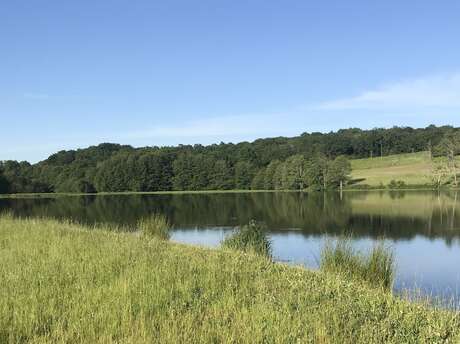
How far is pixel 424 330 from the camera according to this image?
4.79 metres

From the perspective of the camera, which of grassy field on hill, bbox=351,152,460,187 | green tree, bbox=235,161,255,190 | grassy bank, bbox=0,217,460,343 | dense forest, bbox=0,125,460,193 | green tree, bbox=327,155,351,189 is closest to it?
grassy bank, bbox=0,217,460,343

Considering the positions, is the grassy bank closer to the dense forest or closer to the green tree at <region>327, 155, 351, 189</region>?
the green tree at <region>327, 155, 351, 189</region>

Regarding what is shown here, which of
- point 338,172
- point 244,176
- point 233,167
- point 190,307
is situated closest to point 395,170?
point 338,172

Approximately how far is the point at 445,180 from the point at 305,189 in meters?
23.2

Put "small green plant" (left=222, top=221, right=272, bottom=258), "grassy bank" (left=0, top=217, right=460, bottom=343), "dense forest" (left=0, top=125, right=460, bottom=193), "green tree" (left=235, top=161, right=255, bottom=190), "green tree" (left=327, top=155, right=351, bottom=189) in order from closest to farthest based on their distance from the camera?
"grassy bank" (left=0, top=217, right=460, bottom=343) < "small green plant" (left=222, top=221, right=272, bottom=258) < "green tree" (left=327, top=155, right=351, bottom=189) < "dense forest" (left=0, top=125, right=460, bottom=193) < "green tree" (left=235, top=161, right=255, bottom=190)

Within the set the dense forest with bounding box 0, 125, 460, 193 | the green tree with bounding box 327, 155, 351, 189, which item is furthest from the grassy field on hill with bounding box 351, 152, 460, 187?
the dense forest with bounding box 0, 125, 460, 193

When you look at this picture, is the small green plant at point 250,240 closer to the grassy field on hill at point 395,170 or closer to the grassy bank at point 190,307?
the grassy bank at point 190,307

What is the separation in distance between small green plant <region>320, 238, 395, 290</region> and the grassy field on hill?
252 feet

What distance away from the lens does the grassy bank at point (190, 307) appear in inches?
175

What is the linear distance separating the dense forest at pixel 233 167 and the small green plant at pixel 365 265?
80.0 m

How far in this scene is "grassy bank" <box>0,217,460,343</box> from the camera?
14.6 ft

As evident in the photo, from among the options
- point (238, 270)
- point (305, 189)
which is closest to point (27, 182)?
point (305, 189)

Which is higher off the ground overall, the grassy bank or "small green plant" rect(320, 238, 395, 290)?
the grassy bank

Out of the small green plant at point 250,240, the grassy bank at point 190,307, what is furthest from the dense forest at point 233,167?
the grassy bank at point 190,307
